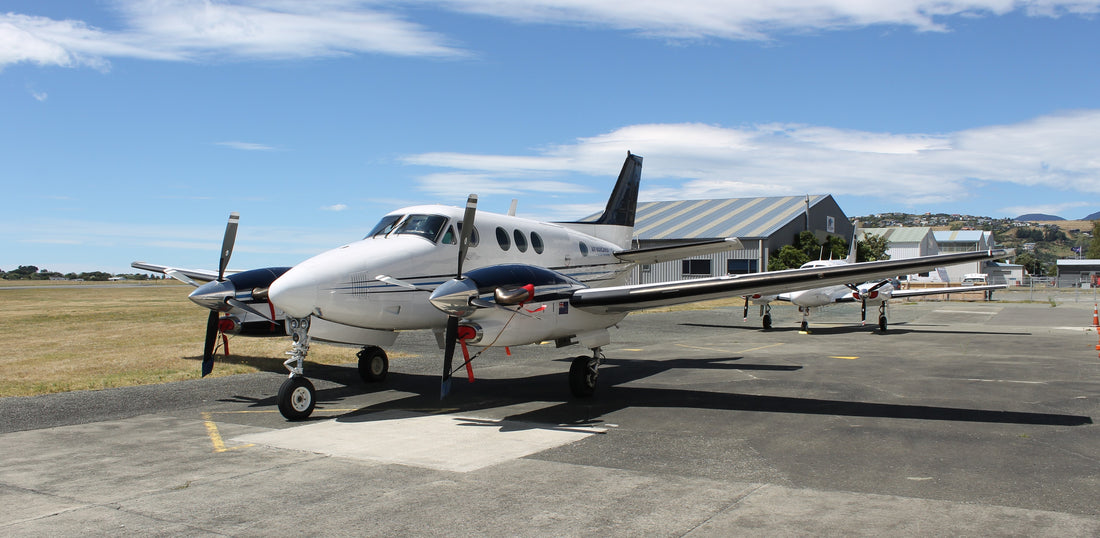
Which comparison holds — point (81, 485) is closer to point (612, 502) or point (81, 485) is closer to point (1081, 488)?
point (612, 502)

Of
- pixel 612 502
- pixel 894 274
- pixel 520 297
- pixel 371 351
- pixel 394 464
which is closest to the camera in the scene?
pixel 612 502

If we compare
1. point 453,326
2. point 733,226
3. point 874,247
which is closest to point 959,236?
point 874,247

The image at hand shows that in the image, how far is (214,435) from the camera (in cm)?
900

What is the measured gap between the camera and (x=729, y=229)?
60156 millimetres

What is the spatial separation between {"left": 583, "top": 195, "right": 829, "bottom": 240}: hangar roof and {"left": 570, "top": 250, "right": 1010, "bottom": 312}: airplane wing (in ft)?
155

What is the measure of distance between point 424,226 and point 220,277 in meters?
3.61

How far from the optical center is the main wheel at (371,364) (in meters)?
13.6

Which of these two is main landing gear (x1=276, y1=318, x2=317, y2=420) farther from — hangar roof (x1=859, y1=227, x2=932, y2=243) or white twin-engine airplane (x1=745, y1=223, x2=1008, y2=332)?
hangar roof (x1=859, y1=227, x2=932, y2=243)

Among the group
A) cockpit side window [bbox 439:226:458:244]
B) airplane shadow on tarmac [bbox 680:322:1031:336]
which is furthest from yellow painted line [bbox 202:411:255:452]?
airplane shadow on tarmac [bbox 680:322:1031:336]

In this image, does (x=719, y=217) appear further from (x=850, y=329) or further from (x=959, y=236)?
(x=959, y=236)

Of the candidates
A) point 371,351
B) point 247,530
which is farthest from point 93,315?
point 247,530

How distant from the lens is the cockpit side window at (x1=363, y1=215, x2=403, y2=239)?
39.0 ft

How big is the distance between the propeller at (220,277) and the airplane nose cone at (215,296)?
27cm

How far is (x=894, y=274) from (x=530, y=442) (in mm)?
5995
